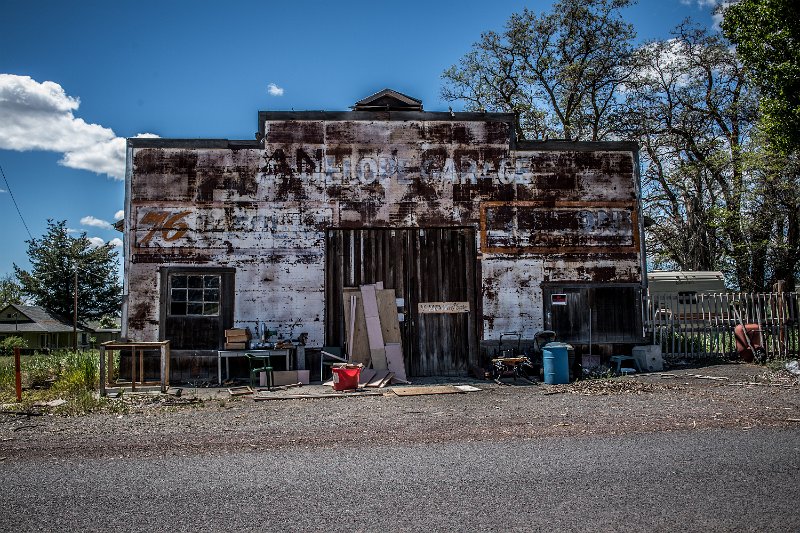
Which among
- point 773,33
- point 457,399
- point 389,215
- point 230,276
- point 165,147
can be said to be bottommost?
point 457,399

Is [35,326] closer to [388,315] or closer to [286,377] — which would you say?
[286,377]

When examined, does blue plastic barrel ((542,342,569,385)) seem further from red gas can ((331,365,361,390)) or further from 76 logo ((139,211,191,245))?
76 logo ((139,211,191,245))

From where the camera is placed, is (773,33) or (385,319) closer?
(385,319)

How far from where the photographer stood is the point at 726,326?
56.9 ft

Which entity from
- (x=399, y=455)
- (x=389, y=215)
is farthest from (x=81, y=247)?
(x=399, y=455)

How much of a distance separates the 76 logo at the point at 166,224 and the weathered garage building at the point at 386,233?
0.03 metres

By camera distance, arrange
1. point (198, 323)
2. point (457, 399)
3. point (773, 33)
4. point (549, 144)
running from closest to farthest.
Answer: point (457, 399) → point (198, 323) → point (549, 144) → point (773, 33)

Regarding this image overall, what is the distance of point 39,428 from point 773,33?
2487 cm

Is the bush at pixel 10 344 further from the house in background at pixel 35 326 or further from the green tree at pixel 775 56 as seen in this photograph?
the green tree at pixel 775 56

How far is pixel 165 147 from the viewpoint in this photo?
1576 centimetres

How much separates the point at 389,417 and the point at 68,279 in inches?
1676

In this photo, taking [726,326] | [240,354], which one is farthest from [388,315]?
[726,326]

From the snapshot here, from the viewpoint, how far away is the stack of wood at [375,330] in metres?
14.9

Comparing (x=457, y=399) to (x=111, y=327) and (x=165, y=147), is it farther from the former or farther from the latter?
(x=111, y=327)
